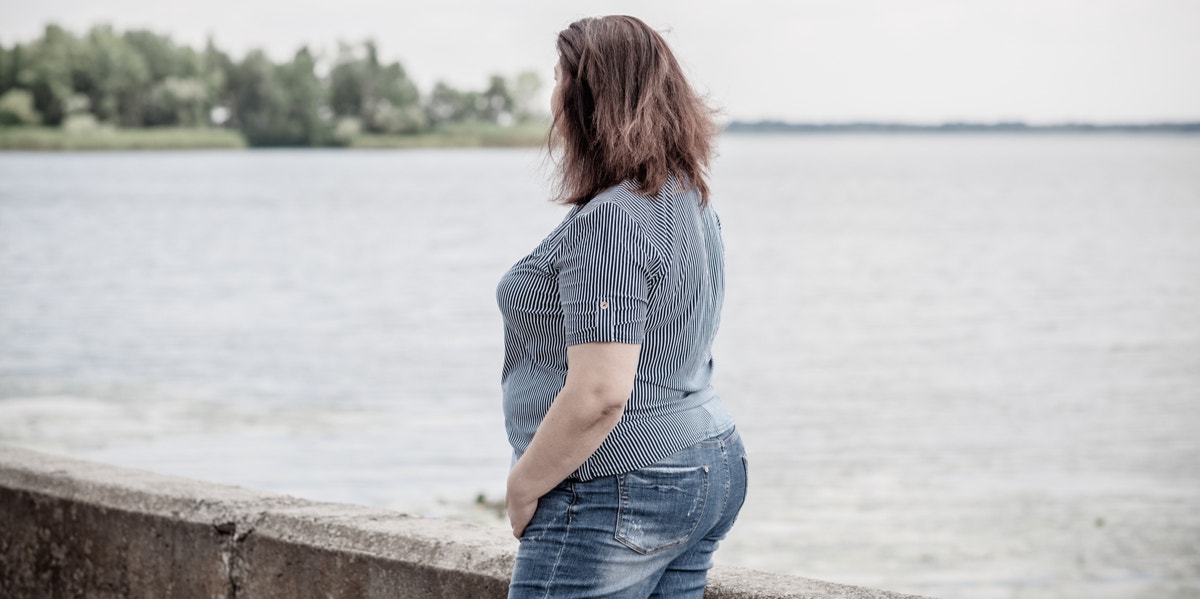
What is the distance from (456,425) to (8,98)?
99770 mm

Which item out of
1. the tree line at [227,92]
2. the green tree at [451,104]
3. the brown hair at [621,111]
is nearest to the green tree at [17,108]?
the tree line at [227,92]

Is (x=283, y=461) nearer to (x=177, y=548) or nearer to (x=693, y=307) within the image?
(x=177, y=548)

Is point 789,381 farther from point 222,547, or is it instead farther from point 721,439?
point 721,439

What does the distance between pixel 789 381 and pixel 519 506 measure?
19478mm

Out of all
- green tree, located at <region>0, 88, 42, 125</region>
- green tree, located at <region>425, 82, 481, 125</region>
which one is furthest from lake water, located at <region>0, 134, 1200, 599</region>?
green tree, located at <region>425, 82, 481, 125</region>

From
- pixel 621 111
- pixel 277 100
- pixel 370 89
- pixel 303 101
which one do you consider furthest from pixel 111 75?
pixel 621 111

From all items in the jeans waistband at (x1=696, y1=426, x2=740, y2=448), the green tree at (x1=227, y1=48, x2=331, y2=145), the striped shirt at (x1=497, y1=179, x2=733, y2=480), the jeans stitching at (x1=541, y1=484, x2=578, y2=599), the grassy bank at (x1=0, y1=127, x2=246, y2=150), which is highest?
the striped shirt at (x1=497, y1=179, x2=733, y2=480)

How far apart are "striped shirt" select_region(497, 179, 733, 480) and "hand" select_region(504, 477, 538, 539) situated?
0.10m

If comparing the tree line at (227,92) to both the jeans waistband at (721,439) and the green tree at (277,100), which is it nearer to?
the green tree at (277,100)

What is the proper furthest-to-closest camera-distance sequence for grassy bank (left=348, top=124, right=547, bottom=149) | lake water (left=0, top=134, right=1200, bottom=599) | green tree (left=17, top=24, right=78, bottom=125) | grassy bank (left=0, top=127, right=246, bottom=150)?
grassy bank (left=348, top=124, right=547, bottom=149) → grassy bank (left=0, top=127, right=246, bottom=150) → green tree (left=17, top=24, right=78, bottom=125) → lake water (left=0, top=134, right=1200, bottom=599)

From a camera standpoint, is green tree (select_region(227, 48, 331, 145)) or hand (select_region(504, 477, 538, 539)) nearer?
hand (select_region(504, 477, 538, 539))

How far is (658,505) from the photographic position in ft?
7.07

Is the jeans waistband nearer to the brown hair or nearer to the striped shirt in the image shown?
the striped shirt

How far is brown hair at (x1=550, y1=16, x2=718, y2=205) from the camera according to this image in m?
2.13
